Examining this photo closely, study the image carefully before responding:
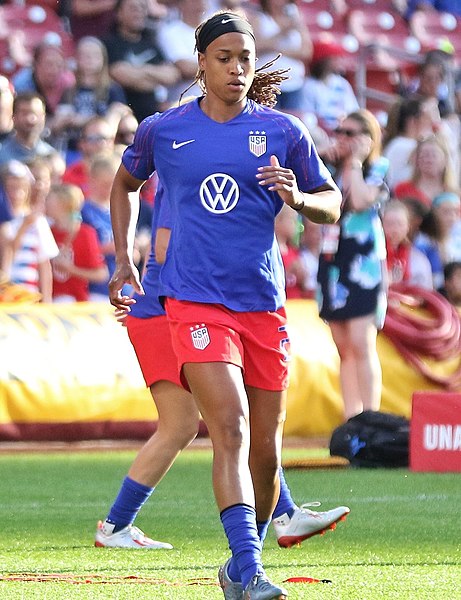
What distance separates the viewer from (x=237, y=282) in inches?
205

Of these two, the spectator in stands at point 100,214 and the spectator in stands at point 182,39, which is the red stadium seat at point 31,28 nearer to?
the spectator in stands at point 182,39

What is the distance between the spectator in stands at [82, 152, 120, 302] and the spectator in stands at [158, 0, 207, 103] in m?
3.34

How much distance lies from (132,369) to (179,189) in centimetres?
657

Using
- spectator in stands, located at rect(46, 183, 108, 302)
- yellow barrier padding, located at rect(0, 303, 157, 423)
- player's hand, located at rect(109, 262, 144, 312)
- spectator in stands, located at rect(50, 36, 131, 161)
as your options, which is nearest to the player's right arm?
player's hand, located at rect(109, 262, 144, 312)

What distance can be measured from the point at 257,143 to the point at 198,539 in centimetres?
225

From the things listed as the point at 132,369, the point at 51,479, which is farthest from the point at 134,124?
the point at 51,479

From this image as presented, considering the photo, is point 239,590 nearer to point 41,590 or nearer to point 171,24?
point 41,590

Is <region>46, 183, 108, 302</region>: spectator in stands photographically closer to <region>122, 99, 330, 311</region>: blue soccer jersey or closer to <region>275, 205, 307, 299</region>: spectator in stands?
<region>275, 205, 307, 299</region>: spectator in stands

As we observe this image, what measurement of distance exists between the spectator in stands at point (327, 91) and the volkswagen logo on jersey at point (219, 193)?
11.4 m

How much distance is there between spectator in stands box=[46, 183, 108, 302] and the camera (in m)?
12.4

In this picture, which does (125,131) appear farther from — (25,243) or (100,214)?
(25,243)

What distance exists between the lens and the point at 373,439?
398 inches

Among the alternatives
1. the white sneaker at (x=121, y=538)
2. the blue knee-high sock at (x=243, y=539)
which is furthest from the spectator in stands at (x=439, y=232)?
the blue knee-high sock at (x=243, y=539)

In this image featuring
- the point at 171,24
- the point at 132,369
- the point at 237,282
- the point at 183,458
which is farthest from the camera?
the point at 171,24
